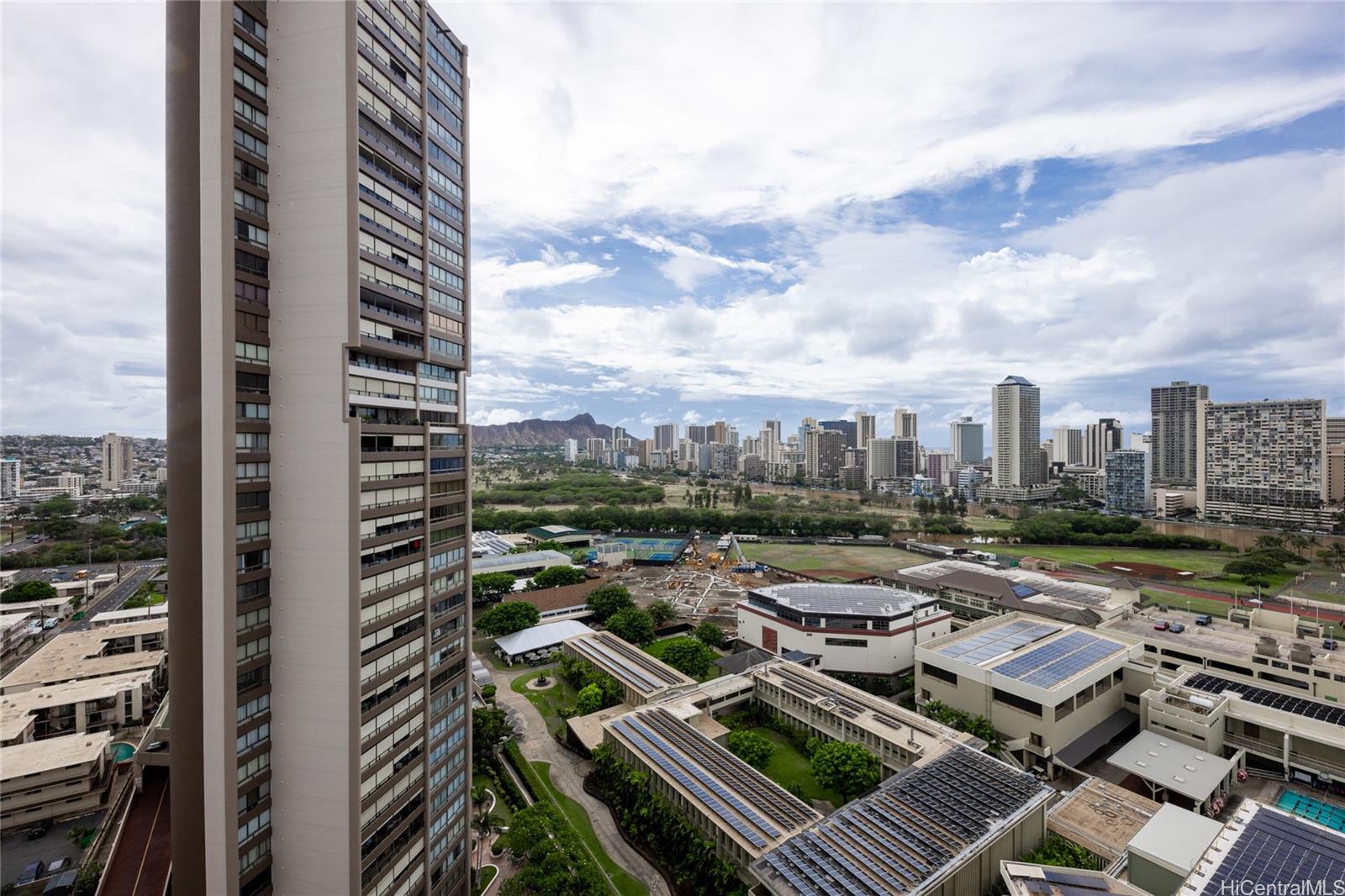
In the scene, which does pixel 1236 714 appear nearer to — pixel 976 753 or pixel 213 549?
pixel 976 753

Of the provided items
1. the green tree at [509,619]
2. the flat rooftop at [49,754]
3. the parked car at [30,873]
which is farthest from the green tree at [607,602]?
the parked car at [30,873]

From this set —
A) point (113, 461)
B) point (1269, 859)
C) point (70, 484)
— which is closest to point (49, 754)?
point (1269, 859)

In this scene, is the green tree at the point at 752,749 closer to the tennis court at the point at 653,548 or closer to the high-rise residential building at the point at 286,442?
the high-rise residential building at the point at 286,442

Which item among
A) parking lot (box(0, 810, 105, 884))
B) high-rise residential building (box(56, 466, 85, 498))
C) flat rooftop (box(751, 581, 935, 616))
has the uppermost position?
high-rise residential building (box(56, 466, 85, 498))

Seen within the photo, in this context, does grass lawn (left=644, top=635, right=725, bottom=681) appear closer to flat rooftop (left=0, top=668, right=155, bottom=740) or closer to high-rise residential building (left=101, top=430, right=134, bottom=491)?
flat rooftop (left=0, top=668, right=155, bottom=740)

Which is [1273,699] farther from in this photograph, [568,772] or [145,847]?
[145,847]

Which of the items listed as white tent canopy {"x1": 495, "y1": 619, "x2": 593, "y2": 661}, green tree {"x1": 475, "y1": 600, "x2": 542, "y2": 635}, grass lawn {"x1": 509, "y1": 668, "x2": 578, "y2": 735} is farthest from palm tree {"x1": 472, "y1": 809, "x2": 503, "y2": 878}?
green tree {"x1": 475, "y1": 600, "x2": 542, "y2": 635}
